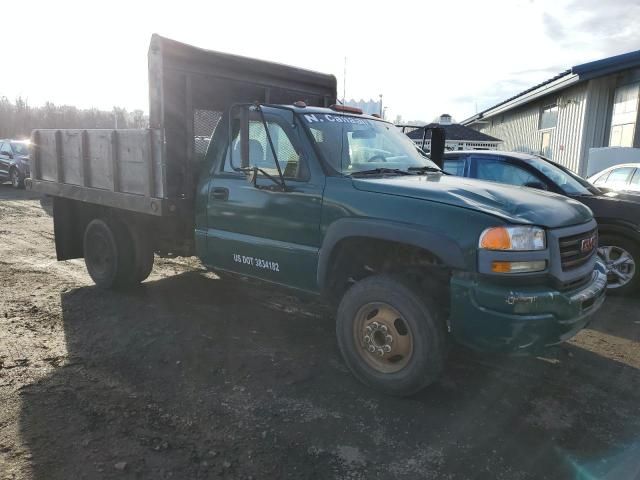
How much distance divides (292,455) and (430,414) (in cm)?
103

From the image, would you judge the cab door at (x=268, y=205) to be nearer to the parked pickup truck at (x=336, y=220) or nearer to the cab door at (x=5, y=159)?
the parked pickup truck at (x=336, y=220)

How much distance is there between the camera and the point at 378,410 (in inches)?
132

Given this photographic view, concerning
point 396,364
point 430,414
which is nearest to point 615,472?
point 430,414

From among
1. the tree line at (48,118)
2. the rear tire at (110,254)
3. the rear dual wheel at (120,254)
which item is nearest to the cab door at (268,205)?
the rear dual wheel at (120,254)

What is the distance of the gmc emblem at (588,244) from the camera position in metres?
3.49

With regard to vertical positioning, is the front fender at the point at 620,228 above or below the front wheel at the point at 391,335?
above

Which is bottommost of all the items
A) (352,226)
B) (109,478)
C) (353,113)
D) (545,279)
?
(109,478)

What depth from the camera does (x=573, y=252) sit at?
11.0 ft

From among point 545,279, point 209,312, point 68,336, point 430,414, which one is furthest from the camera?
point 209,312

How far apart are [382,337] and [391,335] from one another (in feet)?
0.29

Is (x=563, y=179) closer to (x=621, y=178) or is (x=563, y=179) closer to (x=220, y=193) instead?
(x=621, y=178)

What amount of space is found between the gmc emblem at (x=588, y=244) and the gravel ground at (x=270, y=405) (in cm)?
77

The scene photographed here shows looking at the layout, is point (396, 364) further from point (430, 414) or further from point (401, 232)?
point (401, 232)

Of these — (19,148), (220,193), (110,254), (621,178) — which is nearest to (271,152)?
(220,193)
